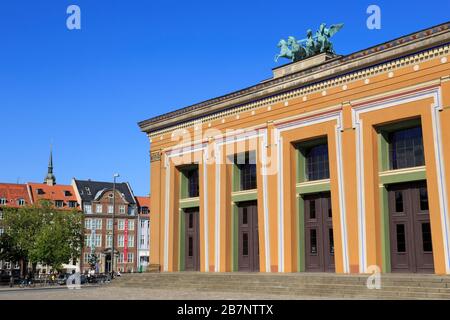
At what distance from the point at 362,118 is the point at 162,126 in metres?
18.1

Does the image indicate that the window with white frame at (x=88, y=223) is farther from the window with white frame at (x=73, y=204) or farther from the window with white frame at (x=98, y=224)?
the window with white frame at (x=73, y=204)

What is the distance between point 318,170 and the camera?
3269cm

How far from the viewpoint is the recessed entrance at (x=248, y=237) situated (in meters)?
35.8

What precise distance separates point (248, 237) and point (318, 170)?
683cm

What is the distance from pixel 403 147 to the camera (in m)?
28.8

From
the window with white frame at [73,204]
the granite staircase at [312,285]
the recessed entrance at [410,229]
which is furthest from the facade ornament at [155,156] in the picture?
the window with white frame at [73,204]

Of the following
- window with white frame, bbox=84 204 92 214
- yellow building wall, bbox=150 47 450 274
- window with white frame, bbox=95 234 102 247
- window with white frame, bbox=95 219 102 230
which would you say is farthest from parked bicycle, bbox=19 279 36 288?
window with white frame, bbox=95 219 102 230

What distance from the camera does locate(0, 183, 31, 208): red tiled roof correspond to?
318 feet

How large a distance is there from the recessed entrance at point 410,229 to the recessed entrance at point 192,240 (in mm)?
15635

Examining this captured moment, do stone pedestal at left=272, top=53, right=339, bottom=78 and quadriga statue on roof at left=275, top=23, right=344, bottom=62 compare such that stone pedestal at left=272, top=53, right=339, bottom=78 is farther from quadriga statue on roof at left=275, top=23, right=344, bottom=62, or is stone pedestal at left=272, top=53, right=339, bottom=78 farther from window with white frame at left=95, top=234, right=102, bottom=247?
window with white frame at left=95, top=234, right=102, bottom=247

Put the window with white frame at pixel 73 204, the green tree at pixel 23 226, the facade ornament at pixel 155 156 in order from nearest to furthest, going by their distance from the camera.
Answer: the facade ornament at pixel 155 156 → the green tree at pixel 23 226 → the window with white frame at pixel 73 204

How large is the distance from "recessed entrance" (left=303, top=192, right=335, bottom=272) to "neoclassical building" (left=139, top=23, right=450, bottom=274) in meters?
0.06

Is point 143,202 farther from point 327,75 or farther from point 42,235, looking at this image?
point 327,75

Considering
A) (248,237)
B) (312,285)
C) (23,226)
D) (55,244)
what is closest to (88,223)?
(23,226)
